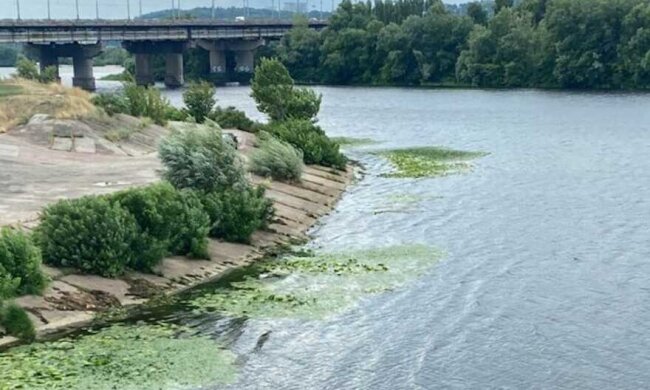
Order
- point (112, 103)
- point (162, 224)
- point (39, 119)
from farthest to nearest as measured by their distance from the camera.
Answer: point (112, 103)
point (39, 119)
point (162, 224)

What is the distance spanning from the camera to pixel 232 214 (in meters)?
31.6

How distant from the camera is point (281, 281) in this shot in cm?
2781

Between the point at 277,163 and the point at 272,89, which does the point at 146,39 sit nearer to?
the point at 272,89

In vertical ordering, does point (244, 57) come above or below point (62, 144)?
above

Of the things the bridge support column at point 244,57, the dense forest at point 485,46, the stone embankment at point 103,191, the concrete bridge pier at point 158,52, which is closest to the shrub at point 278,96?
the stone embankment at point 103,191

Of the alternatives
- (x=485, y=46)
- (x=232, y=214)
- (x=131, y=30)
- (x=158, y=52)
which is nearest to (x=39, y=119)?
(x=232, y=214)

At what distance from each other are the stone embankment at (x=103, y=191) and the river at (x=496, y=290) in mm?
1644

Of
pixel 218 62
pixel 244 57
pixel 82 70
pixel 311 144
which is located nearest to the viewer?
pixel 311 144

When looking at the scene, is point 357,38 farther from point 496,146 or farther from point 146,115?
point 146,115

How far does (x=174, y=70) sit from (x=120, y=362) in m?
140

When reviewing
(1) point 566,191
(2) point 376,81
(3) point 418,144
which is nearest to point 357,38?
(2) point 376,81

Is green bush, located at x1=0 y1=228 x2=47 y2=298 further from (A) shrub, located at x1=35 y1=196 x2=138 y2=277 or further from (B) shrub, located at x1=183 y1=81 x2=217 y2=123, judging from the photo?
(B) shrub, located at x1=183 y1=81 x2=217 y2=123

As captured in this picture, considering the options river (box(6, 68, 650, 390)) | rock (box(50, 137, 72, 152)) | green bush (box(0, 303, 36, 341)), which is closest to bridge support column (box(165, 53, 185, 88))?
river (box(6, 68, 650, 390))

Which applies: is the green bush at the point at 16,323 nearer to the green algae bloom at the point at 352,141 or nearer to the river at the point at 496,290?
the river at the point at 496,290
